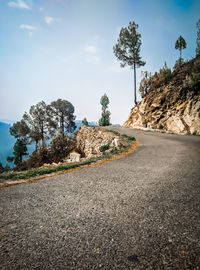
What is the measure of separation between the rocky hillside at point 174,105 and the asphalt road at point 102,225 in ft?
49.2

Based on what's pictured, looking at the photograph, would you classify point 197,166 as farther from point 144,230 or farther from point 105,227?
point 105,227

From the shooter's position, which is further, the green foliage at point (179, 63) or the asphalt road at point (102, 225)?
the green foliage at point (179, 63)

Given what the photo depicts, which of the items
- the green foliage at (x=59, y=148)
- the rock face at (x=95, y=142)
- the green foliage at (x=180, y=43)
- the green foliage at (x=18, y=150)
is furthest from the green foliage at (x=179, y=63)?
the green foliage at (x=18, y=150)

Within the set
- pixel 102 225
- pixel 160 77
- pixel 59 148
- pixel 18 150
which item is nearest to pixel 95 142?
pixel 59 148

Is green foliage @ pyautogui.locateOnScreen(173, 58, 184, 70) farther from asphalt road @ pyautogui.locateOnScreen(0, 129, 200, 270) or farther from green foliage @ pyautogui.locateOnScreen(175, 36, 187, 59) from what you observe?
asphalt road @ pyautogui.locateOnScreen(0, 129, 200, 270)

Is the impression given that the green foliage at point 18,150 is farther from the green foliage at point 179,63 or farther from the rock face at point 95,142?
the green foliage at point 179,63

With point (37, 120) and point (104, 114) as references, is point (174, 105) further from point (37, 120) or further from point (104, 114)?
point (37, 120)

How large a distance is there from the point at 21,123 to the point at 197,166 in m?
34.8

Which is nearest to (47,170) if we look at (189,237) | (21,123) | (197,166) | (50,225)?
(50,225)

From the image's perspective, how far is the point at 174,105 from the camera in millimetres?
18141

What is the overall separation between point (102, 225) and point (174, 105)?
798 inches

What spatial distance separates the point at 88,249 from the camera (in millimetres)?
1442

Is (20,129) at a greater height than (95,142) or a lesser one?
greater

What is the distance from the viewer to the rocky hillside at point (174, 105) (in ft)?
50.6
